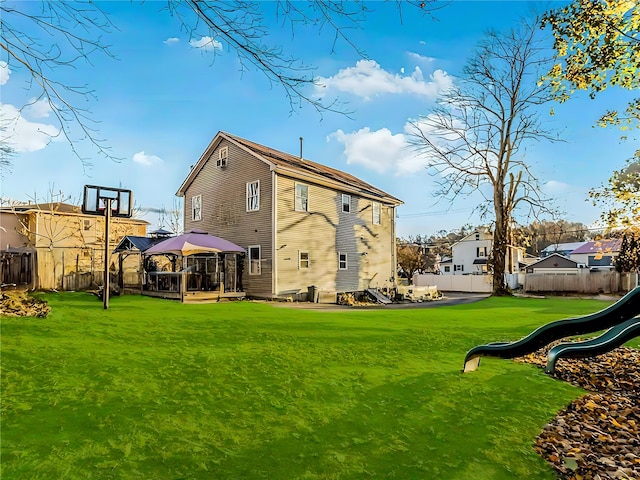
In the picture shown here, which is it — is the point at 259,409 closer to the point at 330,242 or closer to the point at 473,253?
the point at 330,242

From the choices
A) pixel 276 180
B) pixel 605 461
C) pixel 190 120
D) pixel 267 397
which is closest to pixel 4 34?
pixel 190 120

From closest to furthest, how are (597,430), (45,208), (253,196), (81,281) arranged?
(597,430) < (81,281) < (253,196) < (45,208)

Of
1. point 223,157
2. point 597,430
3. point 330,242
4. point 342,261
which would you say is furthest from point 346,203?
point 597,430

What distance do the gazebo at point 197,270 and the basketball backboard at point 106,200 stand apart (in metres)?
3.95

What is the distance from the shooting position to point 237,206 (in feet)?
64.7

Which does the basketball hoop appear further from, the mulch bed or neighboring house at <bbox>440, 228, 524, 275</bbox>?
neighboring house at <bbox>440, 228, 524, 275</bbox>

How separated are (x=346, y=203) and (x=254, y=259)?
6.53 metres

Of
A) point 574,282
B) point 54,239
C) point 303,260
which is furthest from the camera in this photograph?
point 54,239

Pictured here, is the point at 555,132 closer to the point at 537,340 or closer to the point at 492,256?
the point at 492,256

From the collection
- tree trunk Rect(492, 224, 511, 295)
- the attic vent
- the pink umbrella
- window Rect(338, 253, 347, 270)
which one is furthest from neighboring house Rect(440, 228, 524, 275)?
the pink umbrella

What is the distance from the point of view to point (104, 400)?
3697mm

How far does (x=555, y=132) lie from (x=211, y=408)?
2419 centimetres

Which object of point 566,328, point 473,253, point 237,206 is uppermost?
point 237,206

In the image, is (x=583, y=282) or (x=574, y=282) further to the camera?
(x=574, y=282)
